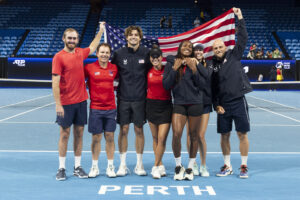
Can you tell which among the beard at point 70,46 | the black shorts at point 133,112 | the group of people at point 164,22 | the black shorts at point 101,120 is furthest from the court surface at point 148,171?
the group of people at point 164,22

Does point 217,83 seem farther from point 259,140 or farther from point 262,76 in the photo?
point 262,76

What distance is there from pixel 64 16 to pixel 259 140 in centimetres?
3152

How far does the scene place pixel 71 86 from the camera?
6.20 m

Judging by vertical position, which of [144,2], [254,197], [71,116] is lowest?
[254,197]

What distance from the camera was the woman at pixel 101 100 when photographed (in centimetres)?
629

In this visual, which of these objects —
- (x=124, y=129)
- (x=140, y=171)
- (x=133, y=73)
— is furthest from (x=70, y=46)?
(x=140, y=171)

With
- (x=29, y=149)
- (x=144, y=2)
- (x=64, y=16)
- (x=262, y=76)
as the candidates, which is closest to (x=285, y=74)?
(x=262, y=76)

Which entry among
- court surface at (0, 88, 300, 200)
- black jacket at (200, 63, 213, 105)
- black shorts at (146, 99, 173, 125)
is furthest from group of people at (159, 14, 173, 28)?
black shorts at (146, 99, 173, 125)

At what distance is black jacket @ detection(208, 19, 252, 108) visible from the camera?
6.38 metres

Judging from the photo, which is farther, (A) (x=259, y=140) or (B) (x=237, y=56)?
(A) (x=259, y=140)

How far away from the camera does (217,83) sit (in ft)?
21.4

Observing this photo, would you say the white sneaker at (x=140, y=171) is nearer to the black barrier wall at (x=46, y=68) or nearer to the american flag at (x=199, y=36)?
the american flag at (x=199, y=36)

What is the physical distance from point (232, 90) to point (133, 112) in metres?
1.50

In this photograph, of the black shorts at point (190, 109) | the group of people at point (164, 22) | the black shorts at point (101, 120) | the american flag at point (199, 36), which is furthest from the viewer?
the group of people at point (164, 22)
